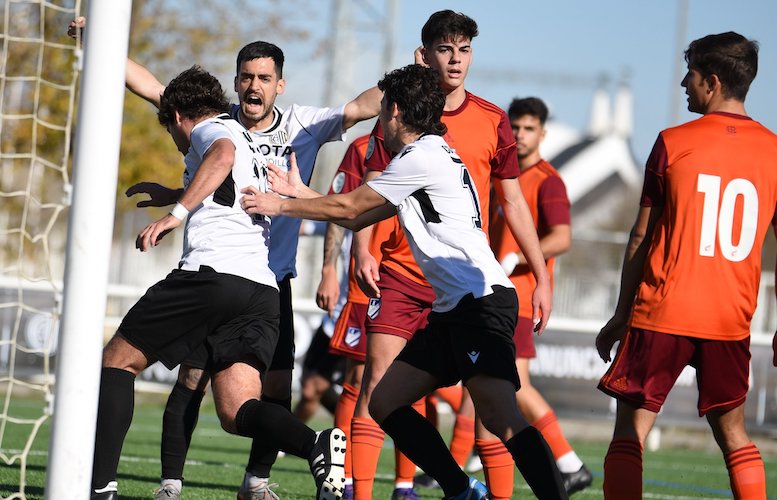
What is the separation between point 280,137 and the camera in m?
5.54

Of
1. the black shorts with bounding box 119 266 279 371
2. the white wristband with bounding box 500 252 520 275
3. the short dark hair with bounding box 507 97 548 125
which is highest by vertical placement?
the short dark hair with bounding box 507 97 548 125

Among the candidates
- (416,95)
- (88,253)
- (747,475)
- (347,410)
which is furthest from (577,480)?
(88,253)

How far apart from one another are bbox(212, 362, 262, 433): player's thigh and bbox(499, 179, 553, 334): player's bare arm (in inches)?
52.2

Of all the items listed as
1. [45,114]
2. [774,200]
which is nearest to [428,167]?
[774,200]

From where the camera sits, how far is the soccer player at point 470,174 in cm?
544

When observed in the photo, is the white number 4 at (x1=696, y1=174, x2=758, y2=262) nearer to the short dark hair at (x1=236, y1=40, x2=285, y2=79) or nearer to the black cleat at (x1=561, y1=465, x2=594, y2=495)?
Result: the short dark hair at (x1=236, y1=40, x2=285, y2=79)

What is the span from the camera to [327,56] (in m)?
24.2

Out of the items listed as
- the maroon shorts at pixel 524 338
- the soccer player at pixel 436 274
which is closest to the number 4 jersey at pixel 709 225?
the soccer player at pixel 436 274

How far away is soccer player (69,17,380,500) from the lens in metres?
5.27

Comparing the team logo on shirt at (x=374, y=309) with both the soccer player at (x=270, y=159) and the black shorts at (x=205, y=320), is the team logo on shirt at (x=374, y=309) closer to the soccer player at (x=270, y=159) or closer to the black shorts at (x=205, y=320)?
the soccer player at (x=270, y=159)

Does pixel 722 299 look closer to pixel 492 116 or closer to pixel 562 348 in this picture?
pixel 492 116

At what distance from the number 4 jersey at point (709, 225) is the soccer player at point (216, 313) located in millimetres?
1508

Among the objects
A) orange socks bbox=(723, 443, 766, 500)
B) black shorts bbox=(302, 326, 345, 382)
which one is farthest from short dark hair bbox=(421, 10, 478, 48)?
black shorts bbox=(302, 326, 345, 382)

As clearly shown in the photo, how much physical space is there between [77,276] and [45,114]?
14.6 metres
